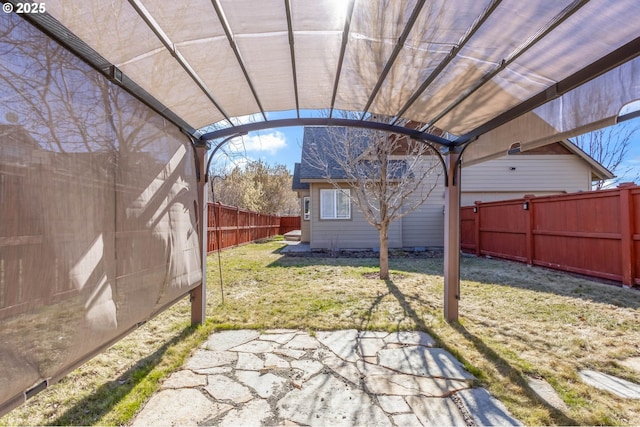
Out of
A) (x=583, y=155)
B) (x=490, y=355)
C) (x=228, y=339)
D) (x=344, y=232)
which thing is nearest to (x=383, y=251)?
(x=490, y=355)

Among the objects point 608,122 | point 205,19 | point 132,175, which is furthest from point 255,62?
point 608,122

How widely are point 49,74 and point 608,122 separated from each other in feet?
11.4

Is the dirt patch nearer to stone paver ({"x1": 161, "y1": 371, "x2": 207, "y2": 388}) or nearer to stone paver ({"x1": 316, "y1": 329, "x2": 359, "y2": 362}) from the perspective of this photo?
stone paver ({"x1": 316, "y1": 329, "x2": 359, "y2": 362})

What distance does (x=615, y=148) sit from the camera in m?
18.8

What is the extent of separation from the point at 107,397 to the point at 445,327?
3372 millimetres

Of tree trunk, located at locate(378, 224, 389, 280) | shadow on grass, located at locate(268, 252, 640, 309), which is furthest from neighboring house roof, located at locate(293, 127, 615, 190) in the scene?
tree trunk, located at locate(378, 224, 389, 280)

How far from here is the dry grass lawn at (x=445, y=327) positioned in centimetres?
223

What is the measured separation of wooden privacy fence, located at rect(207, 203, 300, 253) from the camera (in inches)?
376

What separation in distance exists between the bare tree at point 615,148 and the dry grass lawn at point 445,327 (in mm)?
17032

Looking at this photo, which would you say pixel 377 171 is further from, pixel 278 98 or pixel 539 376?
pixel 539 376

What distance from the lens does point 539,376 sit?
2.63 metres

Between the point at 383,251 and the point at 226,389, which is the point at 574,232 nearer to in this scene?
the point at 383,251

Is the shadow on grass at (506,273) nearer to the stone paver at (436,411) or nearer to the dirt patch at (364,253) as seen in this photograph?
the dirt patch at (364,253)

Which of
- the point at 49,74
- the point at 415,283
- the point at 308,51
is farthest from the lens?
the point at 415,283
